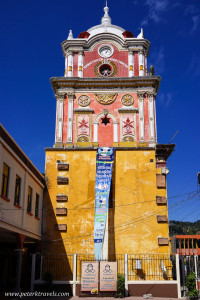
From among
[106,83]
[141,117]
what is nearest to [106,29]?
[106,83]

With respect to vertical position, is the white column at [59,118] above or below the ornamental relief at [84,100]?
below

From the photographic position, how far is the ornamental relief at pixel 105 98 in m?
29.0

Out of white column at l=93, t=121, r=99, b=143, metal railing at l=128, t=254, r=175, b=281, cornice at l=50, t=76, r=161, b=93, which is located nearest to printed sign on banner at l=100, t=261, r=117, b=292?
metal railing at l=128, t=254, r=175, b=281

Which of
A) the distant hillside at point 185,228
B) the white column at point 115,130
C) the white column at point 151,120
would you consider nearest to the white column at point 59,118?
the white column at point 115,130

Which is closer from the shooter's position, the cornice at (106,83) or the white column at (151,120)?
the white column at (151,120)

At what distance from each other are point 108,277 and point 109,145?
37.8 ft

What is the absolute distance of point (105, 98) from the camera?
95.6ft

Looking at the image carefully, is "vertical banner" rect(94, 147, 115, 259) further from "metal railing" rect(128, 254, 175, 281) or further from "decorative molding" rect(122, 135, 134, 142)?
"decorative molding" rect(122, 135, 134, 142)

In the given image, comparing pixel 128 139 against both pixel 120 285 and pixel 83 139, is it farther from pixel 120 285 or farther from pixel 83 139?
pixel 120 285

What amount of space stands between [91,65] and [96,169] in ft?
36.8

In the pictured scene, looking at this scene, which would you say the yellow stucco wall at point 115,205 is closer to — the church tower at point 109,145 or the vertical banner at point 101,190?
the church tower at point 109,145

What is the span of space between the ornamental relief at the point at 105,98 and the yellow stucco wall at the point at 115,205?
572 cm

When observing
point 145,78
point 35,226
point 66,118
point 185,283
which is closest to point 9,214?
point 35,226

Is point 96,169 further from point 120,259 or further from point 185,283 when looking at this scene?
point 185,283
